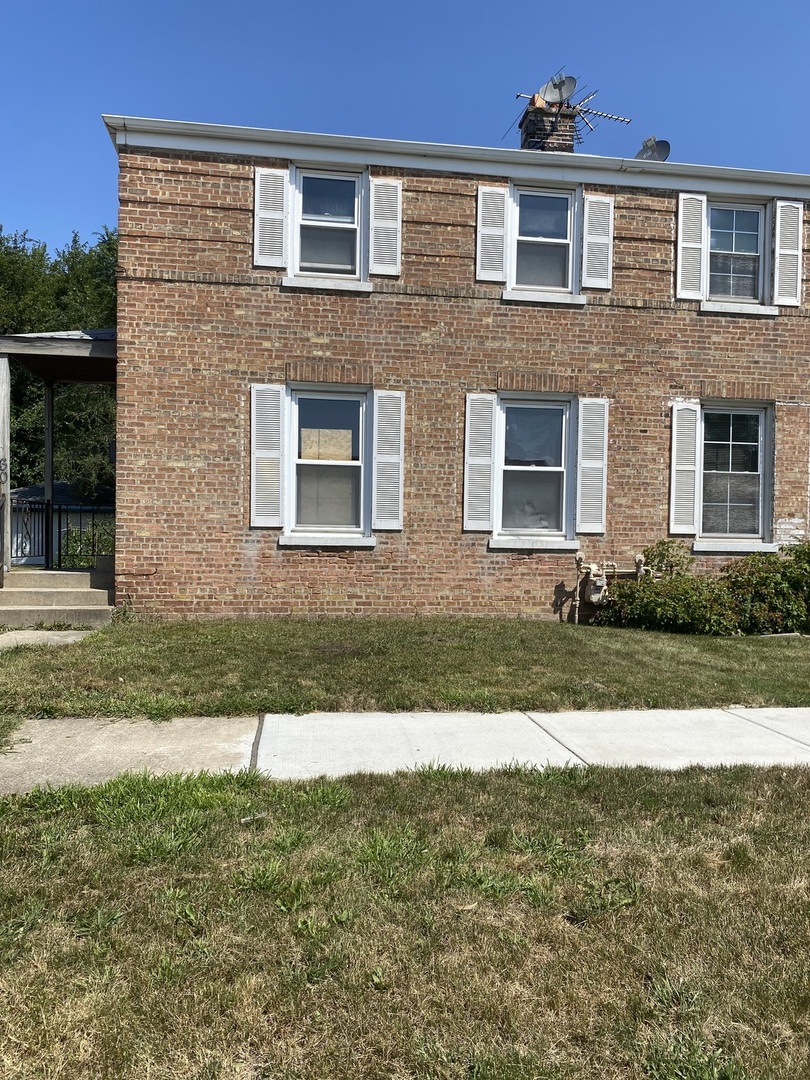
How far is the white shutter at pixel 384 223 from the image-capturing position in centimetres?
962

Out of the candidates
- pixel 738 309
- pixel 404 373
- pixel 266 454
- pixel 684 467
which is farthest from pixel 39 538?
pixel 738 309

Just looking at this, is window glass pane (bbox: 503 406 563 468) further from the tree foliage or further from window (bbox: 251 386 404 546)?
the tree foliage

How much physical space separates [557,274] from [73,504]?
8.94 m

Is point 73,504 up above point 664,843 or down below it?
above

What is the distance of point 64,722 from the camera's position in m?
5.28

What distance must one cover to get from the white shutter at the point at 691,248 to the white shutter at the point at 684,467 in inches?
59.2

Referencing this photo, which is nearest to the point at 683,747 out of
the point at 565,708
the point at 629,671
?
the point at 565,708

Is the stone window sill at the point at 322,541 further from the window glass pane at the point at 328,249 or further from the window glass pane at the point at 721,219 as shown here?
the window glass pane at the point at 721,219

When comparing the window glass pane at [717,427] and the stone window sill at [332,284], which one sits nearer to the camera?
the stone window sill at [332,284]

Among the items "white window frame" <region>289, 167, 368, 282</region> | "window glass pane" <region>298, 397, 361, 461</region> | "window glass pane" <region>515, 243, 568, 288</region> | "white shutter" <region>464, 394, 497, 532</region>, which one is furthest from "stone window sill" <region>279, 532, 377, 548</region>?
"window glass pane" <region>515, 243, 568, 288</region>

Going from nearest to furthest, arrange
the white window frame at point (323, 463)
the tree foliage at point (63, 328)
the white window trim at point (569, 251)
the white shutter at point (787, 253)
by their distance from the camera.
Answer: the white window frame at point (323, 463) < the white window trim at point (569, 251) < the white shutter at point (787, 253) < the tree foliage at point (63, 328)

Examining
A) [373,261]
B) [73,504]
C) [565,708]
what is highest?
[373,261]

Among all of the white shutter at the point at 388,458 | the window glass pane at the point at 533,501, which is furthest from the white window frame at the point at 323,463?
the window glass pane at the point at 533,501

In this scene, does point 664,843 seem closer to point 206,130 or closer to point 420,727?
point 420,727
